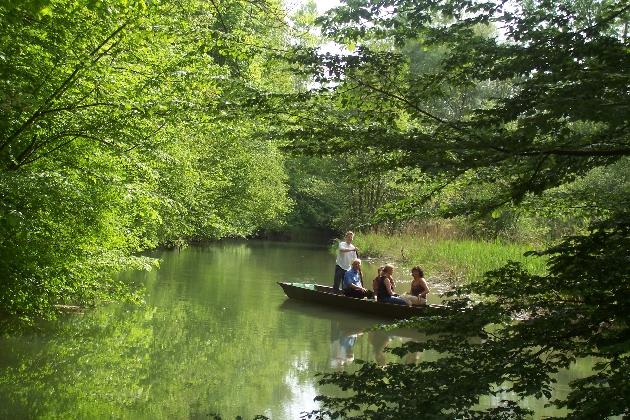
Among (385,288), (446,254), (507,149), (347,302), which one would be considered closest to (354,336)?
(385,288)

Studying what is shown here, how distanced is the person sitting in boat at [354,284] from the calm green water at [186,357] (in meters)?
0.49

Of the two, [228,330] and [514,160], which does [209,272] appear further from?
[514,160]

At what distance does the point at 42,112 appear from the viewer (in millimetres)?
5426

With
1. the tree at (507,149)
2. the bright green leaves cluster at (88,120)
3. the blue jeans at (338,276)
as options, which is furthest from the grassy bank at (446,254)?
the tree at (507,149)

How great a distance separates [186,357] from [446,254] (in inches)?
397

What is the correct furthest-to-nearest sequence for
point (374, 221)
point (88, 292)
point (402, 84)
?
point (88, 292) < point (374, 221) < point (402, 84)

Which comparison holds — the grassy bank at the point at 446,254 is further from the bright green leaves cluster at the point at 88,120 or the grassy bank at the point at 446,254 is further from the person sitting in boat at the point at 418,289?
the bright green leaves cluster at the point at 88,120

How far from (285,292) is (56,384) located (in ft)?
22.9

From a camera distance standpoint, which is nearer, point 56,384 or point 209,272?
point 56,384

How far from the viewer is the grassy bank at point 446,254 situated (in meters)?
14.2

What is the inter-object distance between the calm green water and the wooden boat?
7.0 inches

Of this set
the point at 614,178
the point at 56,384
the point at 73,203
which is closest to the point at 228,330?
the point at 56,384

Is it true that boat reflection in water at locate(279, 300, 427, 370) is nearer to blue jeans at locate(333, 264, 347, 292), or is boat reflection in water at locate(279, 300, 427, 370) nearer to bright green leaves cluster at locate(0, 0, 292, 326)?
blue jeans at locate(333, 264, 347, 292)

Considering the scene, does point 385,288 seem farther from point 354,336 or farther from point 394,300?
point 354,336
